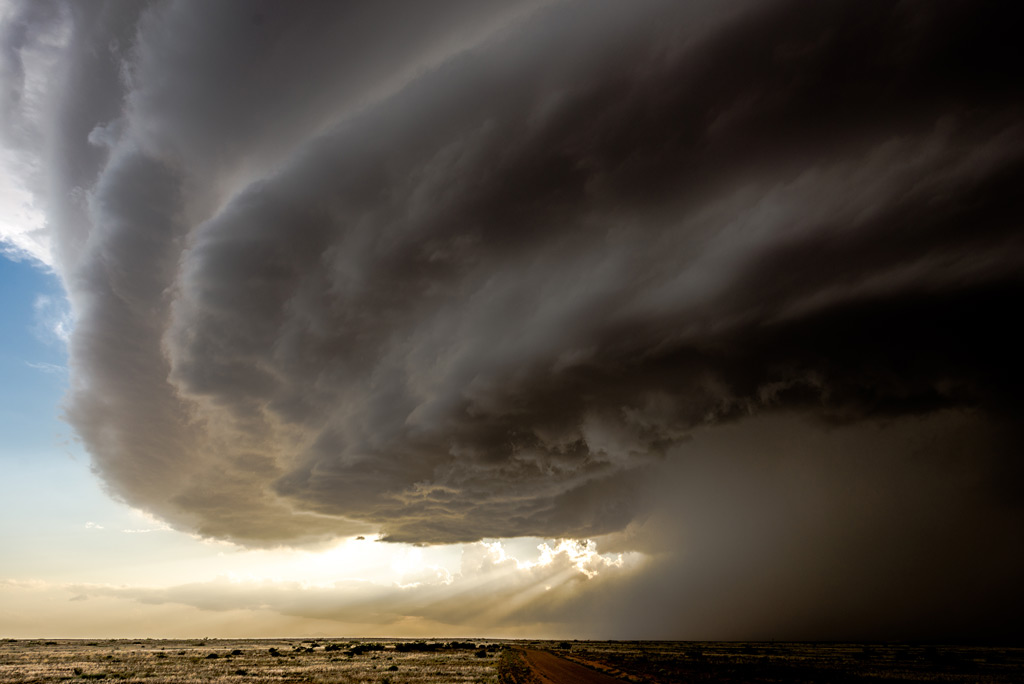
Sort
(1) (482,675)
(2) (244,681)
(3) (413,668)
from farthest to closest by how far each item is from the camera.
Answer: (3) (413,668) → (1) (482,675) → (2) (244,681)

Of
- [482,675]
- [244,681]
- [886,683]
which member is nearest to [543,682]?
[482,675]

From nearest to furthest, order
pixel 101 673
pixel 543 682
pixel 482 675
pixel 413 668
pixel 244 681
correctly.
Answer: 1. pixel 543 682
2. pixel 244 681
3. pixel 482 675
4. pixel 101 673
5. pixel 413 668

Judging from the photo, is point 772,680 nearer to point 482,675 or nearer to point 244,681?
point 482,675

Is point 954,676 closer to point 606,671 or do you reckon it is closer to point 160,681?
point 606,671

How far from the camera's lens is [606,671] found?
2571 inches

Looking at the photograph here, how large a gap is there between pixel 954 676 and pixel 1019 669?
64.2ft

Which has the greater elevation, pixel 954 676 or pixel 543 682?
pixel 543 682

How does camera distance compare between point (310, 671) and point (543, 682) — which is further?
point (310, 671)

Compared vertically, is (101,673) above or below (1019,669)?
above

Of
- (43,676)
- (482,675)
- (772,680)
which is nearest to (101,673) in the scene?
(43,676)

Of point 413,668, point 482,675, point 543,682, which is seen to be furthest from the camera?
point 413,668

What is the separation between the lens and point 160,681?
55.3m

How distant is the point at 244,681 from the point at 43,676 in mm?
26673

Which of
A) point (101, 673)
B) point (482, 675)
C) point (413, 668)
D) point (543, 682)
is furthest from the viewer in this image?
point (413, 668)
